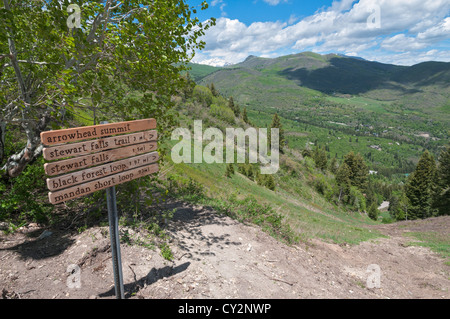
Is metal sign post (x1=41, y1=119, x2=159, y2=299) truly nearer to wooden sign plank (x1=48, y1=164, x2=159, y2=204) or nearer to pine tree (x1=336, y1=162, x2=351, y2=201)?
wooden sign plank (x1=48, y1=164, x2=159, y2=204)

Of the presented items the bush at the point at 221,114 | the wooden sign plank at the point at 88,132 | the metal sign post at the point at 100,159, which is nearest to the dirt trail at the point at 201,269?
the metal sign post at the point at 100,159

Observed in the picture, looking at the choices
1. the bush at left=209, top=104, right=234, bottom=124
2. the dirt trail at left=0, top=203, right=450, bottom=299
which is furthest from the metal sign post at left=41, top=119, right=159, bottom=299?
the bush at left=209, top=104, right=234, bottom=124

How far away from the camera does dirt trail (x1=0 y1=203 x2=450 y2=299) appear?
4.36 meters

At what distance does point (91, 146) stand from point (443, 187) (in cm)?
4363

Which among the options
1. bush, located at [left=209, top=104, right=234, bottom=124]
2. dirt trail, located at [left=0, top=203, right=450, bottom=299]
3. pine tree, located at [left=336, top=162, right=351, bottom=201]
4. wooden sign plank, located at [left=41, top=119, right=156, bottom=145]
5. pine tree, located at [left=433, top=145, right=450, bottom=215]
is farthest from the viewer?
bush, located at [left=209, top=104, right=234, bottom=124]

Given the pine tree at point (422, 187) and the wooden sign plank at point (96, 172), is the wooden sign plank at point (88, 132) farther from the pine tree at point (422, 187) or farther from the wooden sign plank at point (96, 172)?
the pine tree at point (422, 187)

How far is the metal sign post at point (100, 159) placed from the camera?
9.37 feet

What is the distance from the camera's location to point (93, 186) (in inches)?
124

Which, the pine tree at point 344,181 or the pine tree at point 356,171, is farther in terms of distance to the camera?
the pine tree at point 356,171
